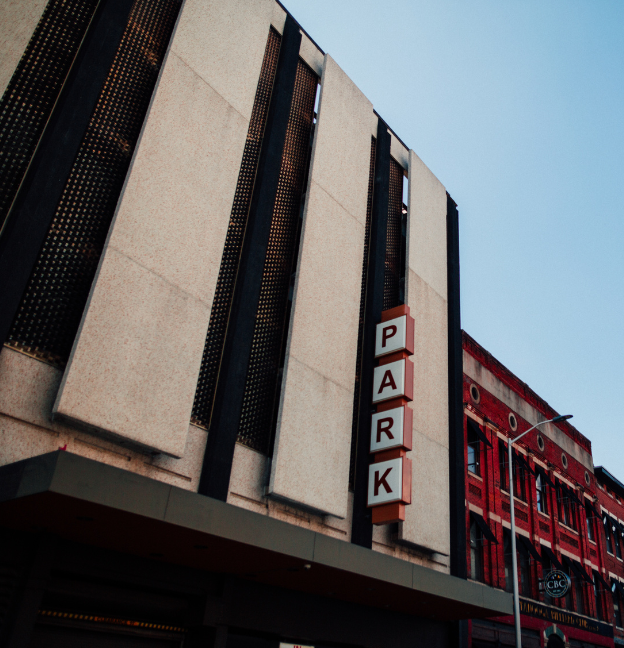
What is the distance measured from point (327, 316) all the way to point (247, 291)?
270 cm

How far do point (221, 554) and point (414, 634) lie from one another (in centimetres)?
891

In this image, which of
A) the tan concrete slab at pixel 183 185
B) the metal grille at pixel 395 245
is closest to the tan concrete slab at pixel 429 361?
the metal grille at pixel 395 245

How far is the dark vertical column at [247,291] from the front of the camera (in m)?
12.1

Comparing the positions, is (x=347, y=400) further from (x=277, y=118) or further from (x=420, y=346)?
(x=277, y=118)

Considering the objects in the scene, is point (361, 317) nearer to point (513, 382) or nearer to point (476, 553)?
point (476, 553)

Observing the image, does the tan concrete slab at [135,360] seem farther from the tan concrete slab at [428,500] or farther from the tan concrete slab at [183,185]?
the tan concrete slab at [428,500]

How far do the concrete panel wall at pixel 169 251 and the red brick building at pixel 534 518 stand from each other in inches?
586

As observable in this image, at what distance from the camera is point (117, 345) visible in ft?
35.3

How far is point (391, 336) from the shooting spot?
16781mm

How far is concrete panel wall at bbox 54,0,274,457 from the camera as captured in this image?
10500 millimetres

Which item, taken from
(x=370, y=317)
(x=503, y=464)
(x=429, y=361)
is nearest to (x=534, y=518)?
(x=503, y=464)

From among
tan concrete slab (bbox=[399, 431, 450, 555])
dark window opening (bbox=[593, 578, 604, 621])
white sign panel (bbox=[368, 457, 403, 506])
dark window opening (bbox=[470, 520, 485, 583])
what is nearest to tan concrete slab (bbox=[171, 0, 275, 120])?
white sign panel (bbox=[368, 457, 403, 506])

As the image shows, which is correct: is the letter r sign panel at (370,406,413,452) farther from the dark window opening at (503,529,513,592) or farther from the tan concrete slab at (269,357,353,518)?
the dark window opening at (503,529,513,592)

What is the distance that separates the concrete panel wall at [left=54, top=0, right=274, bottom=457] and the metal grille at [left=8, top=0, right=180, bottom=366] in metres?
0.50
